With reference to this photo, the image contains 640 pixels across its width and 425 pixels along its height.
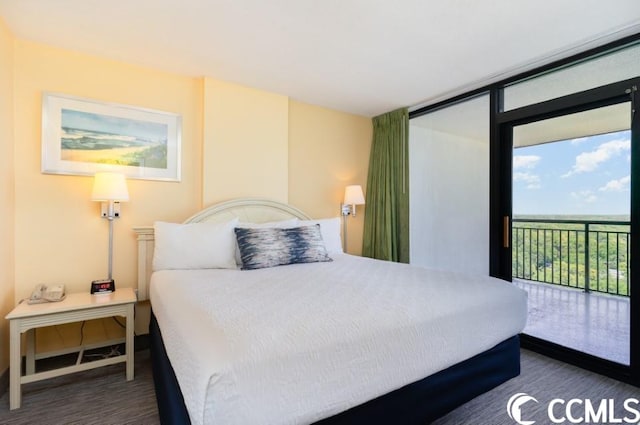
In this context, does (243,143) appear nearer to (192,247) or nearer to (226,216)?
(226,216)

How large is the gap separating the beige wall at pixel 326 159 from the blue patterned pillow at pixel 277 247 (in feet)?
3.37

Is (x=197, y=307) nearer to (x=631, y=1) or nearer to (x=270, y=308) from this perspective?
(x=270, y=308)

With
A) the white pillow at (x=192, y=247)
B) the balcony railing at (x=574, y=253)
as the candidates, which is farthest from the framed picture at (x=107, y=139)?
the balcony railing at (x=574, y=253)

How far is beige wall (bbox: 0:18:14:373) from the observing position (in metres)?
2.03

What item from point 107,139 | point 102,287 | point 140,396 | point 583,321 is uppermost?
point 107,139

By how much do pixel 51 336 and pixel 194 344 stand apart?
217cm

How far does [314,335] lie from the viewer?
1115 millimetres

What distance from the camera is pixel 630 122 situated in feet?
7.06

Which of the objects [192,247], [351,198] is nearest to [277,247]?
[192,247]

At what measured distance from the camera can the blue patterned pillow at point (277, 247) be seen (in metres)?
2.39

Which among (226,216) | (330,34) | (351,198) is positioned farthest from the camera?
(351,198)

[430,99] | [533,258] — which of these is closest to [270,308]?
[430,99]

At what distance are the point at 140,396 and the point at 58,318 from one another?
0.72 metres

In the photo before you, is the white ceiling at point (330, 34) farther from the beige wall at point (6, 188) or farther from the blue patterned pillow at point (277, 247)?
the blue patterned pillow at point (277, 247)
